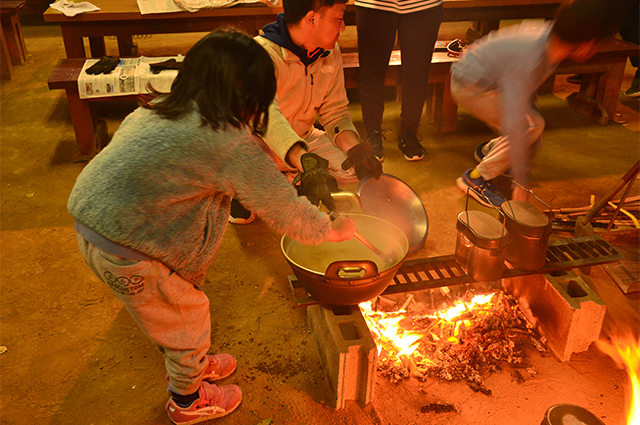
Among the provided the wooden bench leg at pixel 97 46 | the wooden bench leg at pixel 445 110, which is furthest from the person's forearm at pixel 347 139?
the wooden bench leg at pixel 97 46

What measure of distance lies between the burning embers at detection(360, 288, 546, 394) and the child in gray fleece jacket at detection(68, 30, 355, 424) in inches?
38.1

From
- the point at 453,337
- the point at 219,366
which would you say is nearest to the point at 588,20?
the point at 453,337

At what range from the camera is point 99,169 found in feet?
5.26

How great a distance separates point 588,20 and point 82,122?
156 inches

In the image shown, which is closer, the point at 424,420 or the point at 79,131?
the point at 424,420

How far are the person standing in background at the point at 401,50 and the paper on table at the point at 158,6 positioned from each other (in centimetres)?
193

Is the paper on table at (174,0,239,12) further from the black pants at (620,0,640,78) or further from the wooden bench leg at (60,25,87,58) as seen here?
the black pants at (620,0,640,78)

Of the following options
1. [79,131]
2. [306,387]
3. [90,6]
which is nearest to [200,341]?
[306,387]

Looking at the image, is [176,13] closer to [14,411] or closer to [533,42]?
[533,42]

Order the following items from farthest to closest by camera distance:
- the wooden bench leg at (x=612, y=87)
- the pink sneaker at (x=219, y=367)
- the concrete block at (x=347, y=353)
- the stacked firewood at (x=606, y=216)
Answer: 1. the wooden bench leg at (x=612, y=87)
2. the stacked firewood at (x=606, y=216)
3. the pink sneaker at (x=219, y=367)
4. the concrete block at (x=347, y=353)

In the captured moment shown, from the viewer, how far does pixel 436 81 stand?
4871mm

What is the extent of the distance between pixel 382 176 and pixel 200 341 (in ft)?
4.76

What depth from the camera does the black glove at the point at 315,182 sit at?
2182 mm

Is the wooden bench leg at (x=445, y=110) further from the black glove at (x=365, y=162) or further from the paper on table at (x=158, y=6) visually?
the paper on table at (x=158, y=6)
